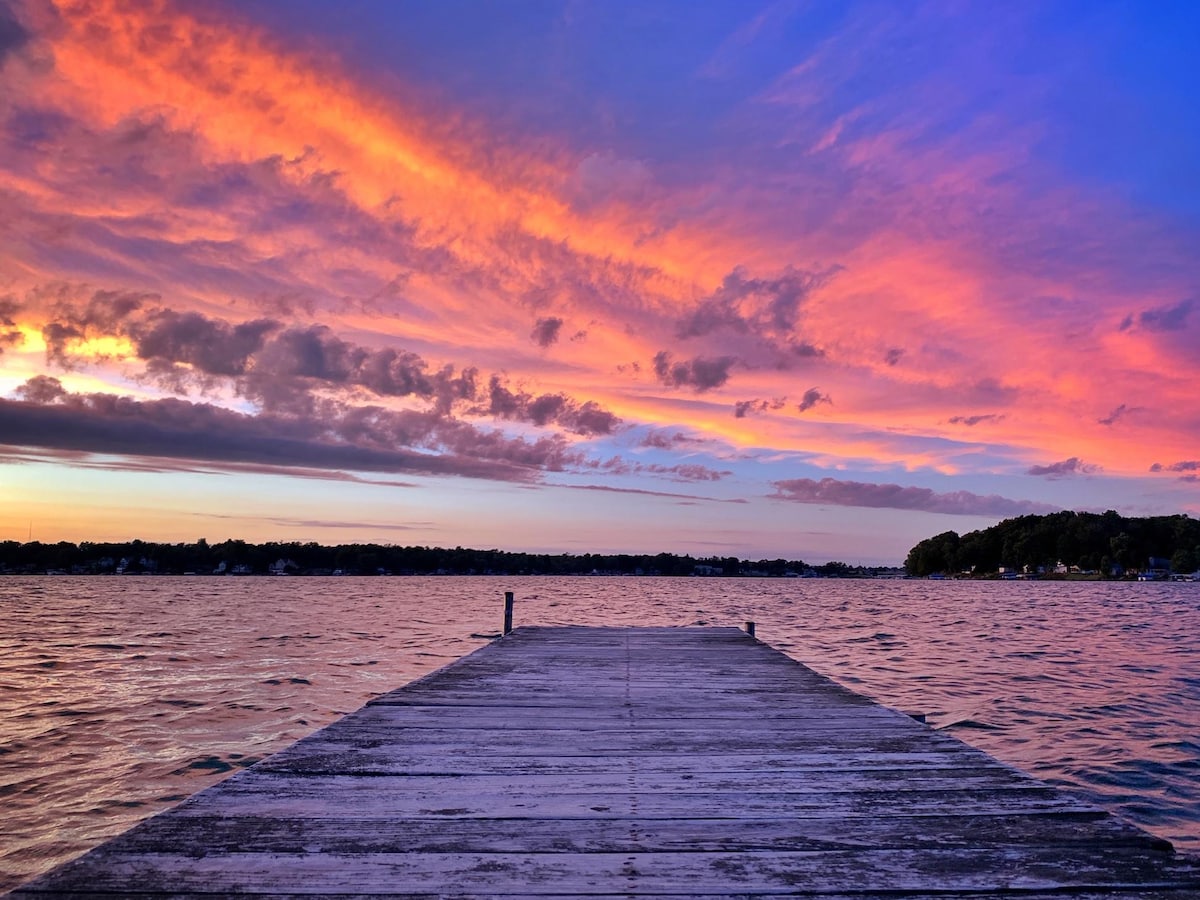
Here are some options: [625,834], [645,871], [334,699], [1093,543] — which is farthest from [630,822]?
[1093,543]

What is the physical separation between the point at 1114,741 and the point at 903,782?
1016 centimetres

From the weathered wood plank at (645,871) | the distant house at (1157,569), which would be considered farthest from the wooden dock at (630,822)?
the distant house at (1157,569)

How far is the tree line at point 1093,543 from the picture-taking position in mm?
144625

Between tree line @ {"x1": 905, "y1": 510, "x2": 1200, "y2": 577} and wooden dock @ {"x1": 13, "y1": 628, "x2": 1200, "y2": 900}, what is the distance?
16476 cm

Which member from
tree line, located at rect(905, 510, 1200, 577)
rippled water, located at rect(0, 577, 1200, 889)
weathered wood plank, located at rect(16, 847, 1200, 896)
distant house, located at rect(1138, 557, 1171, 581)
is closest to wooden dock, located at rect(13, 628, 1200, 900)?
weathered wood plank, located at rect(16, 847, 1200, 896)

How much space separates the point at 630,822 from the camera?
449cm

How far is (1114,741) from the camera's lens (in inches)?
507

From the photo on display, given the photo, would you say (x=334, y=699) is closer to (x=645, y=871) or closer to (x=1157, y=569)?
(x=645, y=871)

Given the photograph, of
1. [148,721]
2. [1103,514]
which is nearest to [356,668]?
[148,721]

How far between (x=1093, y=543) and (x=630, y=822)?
17821 centimetres

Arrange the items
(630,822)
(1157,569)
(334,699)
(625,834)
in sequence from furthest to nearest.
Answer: (1157,569) < (334,699) < (630,822) < (625,834)

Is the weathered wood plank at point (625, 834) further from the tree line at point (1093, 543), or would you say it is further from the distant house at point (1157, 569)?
the distant house at point (1157, 569)

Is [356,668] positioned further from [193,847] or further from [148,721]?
[193,847]

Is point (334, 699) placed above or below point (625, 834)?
below
